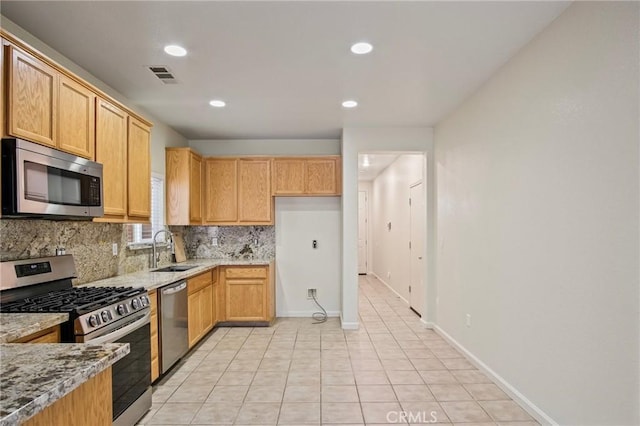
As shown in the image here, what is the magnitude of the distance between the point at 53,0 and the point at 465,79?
9.96 feet

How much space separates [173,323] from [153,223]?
58.0 inches

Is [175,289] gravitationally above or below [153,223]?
below

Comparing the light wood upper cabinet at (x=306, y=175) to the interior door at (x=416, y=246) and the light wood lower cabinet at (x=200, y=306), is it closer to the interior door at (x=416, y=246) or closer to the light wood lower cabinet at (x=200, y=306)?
the interior door at (x=416, y=246)

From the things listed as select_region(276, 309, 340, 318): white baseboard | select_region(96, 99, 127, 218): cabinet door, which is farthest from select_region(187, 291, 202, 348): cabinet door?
select_region(276, 309, 340, 318): white baseboard

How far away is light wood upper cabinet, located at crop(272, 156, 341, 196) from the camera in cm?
505

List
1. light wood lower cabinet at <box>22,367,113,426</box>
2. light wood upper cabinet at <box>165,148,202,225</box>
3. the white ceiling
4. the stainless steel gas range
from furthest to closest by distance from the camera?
light wood upper cabinet at <box>165,148,202,225</box>, the white ceiling, the stainless steel gas range, light wood lower cabinet at <box>22,367,113,426</box>

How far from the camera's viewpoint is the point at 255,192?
5.05 m

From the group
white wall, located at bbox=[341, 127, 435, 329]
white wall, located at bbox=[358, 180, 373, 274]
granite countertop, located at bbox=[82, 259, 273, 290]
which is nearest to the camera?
granite countertop, located at bbox=[82, 259, 273, 290]

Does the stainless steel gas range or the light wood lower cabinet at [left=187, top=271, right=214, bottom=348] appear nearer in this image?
the stainless steel gas range

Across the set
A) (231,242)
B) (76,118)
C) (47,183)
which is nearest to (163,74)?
(76,118)

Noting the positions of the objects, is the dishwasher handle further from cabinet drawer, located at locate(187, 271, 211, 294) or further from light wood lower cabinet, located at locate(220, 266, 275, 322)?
light wood lower cabinet, located at locate(220, 266, 275, 322)

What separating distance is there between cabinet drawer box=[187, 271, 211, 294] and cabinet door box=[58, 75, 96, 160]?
1725mm

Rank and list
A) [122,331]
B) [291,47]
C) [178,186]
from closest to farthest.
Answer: [122,331]
[291,47]
[178,186]

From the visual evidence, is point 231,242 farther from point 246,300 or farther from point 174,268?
point 174,268
